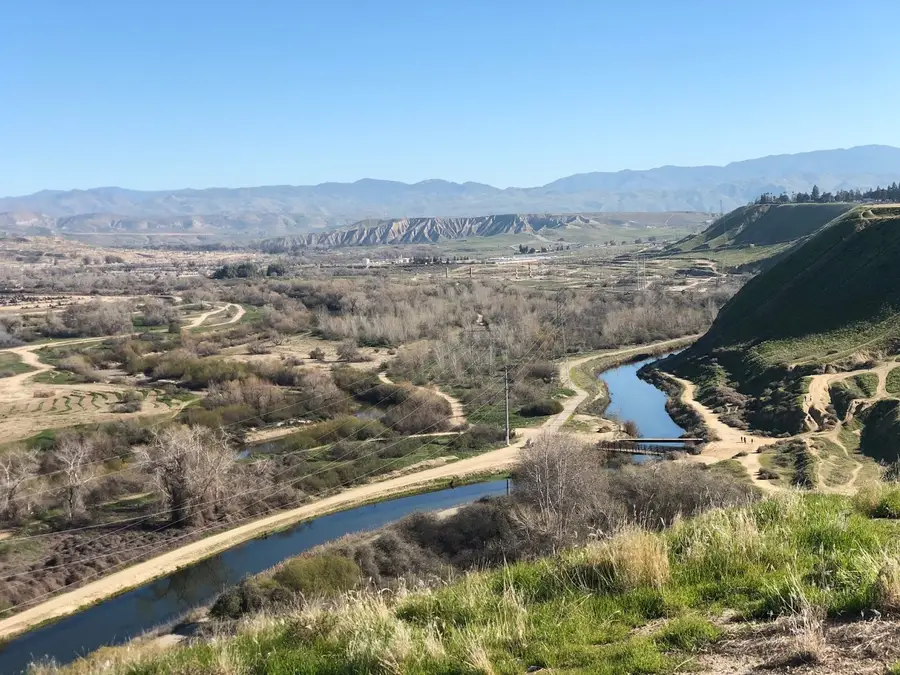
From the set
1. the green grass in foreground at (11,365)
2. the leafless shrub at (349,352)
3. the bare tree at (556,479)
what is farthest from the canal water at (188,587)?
the green grass in foreground at (11,365)

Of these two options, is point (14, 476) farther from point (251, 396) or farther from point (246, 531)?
point (251, 396)

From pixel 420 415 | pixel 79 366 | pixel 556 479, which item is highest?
pixel 556 479

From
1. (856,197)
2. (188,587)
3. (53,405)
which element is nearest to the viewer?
(188,587)

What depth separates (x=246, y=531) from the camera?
31203mm

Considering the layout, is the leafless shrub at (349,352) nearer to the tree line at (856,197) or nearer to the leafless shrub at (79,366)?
the leafless shrub at (79,366)

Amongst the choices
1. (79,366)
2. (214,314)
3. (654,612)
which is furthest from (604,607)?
(214,314)

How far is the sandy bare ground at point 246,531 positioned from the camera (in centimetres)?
2473

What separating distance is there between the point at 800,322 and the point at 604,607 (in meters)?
58.4

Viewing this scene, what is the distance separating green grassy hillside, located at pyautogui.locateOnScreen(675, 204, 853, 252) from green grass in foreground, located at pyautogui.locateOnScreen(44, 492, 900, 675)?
126 metres

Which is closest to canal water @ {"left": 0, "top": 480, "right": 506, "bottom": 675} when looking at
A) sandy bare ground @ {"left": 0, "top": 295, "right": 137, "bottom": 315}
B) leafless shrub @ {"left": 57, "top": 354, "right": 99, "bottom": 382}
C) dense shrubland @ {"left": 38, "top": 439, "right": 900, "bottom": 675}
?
dense shrubland @ {"left": 38, "top": 439, "right": 900, "bottom": 675}

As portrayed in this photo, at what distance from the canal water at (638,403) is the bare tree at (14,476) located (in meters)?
33.5

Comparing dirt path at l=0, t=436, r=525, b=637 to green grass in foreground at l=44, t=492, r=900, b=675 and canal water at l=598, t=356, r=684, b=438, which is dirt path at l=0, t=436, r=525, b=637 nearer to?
canal water at l=598, t=356, r=684, b=438

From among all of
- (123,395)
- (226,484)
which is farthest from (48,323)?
(226,484)

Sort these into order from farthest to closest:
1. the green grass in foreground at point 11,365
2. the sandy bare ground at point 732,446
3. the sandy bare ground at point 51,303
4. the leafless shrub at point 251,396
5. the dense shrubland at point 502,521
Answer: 1. the sandy bare ground at point 51,303
2. the green grass in foreground at point 11,365
3. the leafless shrub at point 251,396
4. the sandy bare ground at point 732,446
5. the dense shrubland at point 502,521
